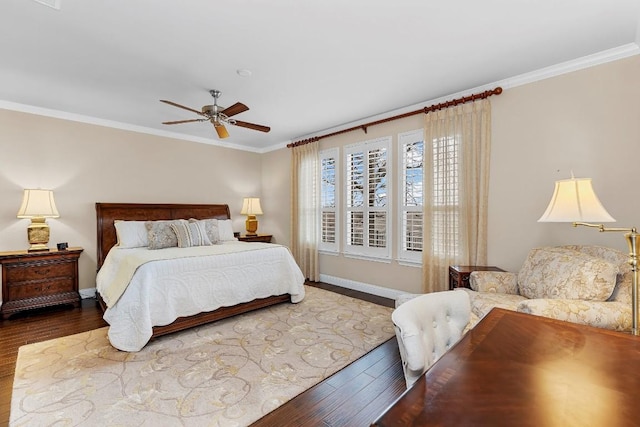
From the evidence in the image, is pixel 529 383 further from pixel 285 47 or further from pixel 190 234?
pixel 190 234

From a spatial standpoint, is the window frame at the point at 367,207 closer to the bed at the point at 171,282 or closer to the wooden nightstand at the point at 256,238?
the bed at the point at 171,282

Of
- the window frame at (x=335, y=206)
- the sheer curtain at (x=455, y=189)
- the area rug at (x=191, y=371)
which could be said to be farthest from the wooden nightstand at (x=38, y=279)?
the sheer curtain at (x=455, y=189)

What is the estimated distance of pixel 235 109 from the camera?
313 cm

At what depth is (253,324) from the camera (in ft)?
10.9

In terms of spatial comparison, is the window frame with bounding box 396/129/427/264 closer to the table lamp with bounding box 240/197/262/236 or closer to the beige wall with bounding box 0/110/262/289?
the table lamp with bounding box 240/197/262/236

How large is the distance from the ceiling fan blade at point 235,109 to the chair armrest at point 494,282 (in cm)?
278

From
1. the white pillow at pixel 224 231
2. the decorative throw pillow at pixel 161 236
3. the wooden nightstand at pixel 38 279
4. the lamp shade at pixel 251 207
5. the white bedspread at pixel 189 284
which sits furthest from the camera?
the lamp shade at pixel 251 207

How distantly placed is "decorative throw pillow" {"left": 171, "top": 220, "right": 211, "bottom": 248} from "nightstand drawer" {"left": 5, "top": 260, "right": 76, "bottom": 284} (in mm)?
1391

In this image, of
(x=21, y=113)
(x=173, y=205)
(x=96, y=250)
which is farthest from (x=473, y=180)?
(x=21, y=113)

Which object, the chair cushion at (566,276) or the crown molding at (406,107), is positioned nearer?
the chair cushion at (566,276)

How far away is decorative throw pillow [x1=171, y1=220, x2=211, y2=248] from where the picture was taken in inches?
161

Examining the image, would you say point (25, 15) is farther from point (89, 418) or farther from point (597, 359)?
point (597, 359)

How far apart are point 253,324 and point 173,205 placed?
2814mm

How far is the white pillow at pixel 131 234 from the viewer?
413 cm
